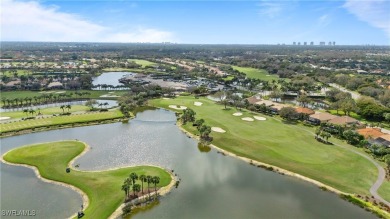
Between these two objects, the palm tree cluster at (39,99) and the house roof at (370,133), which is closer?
the house roof at (370,133)

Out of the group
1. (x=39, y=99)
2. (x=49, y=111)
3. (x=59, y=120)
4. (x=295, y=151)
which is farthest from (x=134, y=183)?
(x=39, y=99)

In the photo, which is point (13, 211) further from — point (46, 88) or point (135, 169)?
point (46, 88)

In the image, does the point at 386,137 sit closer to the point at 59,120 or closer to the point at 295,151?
the point at 295,151

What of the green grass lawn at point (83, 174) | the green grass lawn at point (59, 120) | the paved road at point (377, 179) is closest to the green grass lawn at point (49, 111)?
the green grass lawn at point (59, 120)

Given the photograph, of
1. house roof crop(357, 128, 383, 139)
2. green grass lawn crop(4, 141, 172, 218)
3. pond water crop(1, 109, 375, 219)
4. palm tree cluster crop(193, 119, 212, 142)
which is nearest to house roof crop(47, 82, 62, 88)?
pond water crop(1, 109, 375, 219)

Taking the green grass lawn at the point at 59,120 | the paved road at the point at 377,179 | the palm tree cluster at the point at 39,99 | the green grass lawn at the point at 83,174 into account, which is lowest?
the green grass lawn at the point at 83,174

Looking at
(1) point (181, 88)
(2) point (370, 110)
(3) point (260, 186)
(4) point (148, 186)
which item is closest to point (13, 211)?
(4) point (148, 186)

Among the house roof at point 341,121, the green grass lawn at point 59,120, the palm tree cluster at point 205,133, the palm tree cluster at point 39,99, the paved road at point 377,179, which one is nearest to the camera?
the paved road at point 377,179

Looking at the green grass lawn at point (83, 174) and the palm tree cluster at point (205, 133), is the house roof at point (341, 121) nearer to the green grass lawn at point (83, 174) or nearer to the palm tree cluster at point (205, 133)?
the palm tree cluster at point (205, 133)
